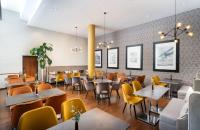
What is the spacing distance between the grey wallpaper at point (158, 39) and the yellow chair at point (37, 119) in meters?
5.32

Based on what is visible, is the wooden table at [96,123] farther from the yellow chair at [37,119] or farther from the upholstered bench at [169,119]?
the upholstered bench at [169,119]

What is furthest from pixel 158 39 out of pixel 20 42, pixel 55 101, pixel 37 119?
pixel 20 42

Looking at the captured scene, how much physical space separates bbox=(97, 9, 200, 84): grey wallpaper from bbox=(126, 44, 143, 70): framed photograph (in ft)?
0.60

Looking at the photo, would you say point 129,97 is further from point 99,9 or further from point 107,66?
point 107,66

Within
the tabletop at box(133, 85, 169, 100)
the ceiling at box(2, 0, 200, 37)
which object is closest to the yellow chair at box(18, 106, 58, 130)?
the tabletop at box(133, 85, 169, 100)

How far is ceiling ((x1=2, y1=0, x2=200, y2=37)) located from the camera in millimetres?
4383

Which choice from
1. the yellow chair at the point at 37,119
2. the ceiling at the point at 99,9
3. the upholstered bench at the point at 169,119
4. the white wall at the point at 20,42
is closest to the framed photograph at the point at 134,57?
the ceiling at the point at 99,9

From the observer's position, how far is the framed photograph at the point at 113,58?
7.78 meters

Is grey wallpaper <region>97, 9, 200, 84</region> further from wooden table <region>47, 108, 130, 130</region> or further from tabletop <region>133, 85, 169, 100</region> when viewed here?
wooden table <region>47, 108, 130, 130</region>

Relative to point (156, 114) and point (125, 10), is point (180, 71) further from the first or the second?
point (125, 10)

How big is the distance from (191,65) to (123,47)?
3.57 m

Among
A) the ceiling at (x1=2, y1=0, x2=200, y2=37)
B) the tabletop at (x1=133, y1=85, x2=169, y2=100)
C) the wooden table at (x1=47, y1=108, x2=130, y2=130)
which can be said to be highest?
the ceiling at (x1=2, y1=0, x2=200, y2=37)

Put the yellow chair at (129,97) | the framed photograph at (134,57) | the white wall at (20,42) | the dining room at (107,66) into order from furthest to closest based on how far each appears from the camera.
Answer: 1. the white wall at (20,42)
2. the framed photograph at (134,57)
3. the yellow chair at (129,97)
4. the dining room at (107,66)

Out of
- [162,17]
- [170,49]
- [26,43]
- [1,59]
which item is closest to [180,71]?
[170,49]
